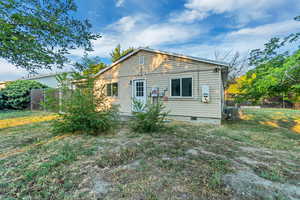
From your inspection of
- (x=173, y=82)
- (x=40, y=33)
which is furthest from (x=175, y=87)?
(x=40, y=33)

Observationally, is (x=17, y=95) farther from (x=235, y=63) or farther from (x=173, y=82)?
(x=235, y=63)

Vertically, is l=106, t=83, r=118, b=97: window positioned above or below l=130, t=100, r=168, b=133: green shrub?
above

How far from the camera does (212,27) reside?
10.7 metres

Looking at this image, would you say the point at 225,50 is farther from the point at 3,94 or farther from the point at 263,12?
the point at 3,94

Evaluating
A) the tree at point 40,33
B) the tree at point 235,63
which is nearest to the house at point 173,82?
the tree at point 40,33

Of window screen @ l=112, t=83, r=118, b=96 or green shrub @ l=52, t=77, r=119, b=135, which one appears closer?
green shrub @ l=52, t=77, r=119, b=135

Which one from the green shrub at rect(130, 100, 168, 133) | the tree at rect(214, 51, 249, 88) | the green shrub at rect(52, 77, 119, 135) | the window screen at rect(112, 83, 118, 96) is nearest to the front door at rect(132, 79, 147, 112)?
the window screen at rect(112, 83, 118, 96)

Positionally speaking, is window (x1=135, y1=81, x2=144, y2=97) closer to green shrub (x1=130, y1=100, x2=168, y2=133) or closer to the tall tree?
green shrub (x1=130, y1=100, x2=168, y2=133)

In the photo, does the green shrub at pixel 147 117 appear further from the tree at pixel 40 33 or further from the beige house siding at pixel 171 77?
the tree at pixel 40 33

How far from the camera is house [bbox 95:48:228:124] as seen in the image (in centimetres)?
614

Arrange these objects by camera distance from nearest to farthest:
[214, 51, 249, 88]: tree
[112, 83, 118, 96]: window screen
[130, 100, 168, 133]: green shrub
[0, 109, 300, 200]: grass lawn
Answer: [0, 109, 300, 200]: grass lawn
[130, 100, 168, 133]: green shrub
[112, 83, 118, 96]: window screen
[214, 51, 249, 88]: tree

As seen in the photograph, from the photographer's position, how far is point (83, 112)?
13.3ft

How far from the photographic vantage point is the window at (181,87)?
21.9ft

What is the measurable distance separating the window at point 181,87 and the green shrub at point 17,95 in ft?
39.5
